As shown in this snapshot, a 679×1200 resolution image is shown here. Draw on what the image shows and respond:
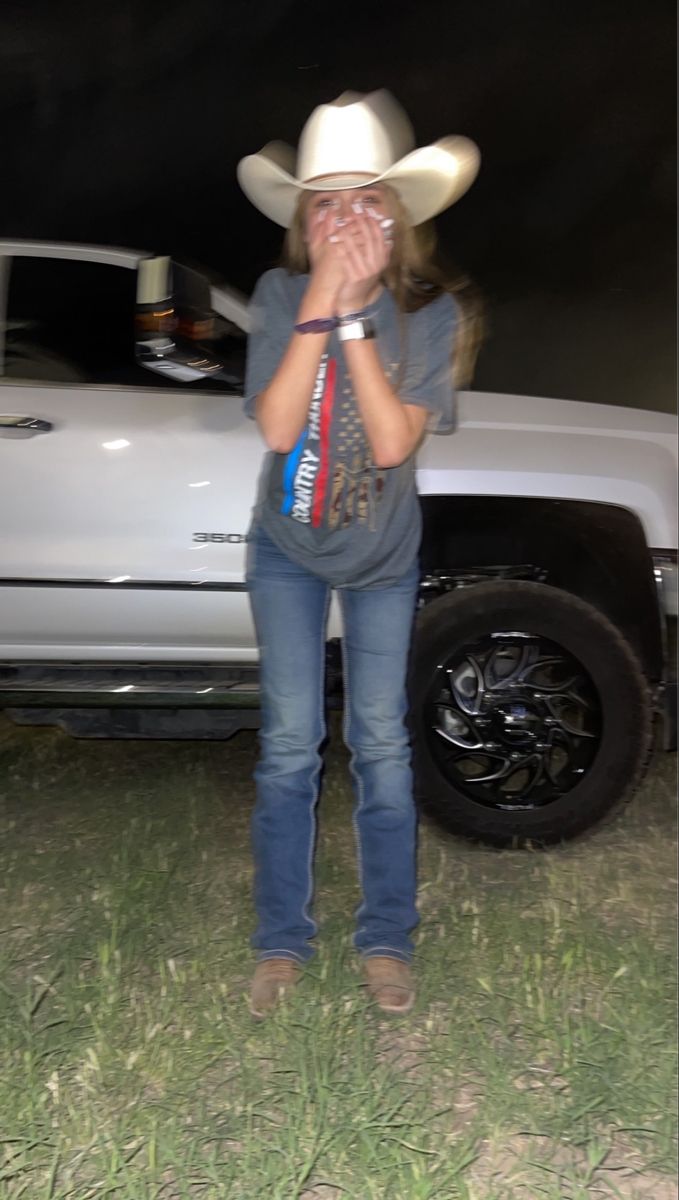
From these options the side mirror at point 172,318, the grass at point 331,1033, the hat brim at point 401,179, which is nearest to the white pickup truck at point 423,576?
the side mirror at point 172,318

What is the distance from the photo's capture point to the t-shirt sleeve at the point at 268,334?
253 centimetres

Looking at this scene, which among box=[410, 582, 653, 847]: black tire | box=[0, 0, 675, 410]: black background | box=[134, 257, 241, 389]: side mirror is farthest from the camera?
box=[0, 0, 675, 410]: black background

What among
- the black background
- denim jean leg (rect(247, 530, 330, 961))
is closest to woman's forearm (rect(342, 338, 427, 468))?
denim jean leg (rect(247, 530, 330, 961))

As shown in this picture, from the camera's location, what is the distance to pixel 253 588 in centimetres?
262

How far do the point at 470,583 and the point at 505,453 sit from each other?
0.41 metres

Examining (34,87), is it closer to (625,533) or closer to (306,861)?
(625,533)

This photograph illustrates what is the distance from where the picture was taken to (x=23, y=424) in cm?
357

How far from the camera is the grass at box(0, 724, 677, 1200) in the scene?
2.02 m

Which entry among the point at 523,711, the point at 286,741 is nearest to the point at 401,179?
the point at 286,741

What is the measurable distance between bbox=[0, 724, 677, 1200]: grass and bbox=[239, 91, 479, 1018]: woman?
7.4 inches

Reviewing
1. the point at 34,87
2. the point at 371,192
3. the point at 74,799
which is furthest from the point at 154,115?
the point at 371,192

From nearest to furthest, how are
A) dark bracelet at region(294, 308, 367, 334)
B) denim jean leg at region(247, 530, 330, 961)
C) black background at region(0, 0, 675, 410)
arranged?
dark bracelet at region(294, 308, 367, 334) → denim jean leg at region(247, 530, 330, 961) → black background at region(0, 0, 675, 410)

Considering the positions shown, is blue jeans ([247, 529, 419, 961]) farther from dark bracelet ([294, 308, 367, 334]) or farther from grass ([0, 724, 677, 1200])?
dark bracelet ([294, 308, 367, 334])

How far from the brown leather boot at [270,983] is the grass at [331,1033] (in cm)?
4
